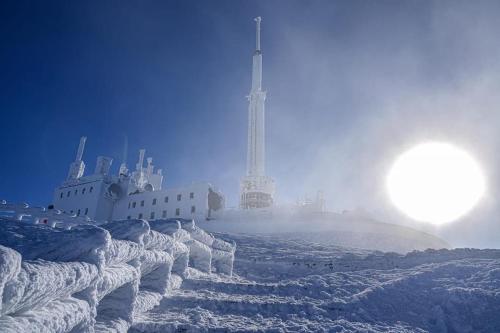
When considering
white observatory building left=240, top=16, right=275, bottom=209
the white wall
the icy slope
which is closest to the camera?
the icy slope

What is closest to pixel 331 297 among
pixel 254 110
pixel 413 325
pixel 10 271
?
pixel 413 325

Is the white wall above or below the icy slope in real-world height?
above

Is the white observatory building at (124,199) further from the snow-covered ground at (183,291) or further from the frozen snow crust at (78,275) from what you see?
the frozen snow crust at (78,275)

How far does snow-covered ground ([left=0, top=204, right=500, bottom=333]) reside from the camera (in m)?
3.24

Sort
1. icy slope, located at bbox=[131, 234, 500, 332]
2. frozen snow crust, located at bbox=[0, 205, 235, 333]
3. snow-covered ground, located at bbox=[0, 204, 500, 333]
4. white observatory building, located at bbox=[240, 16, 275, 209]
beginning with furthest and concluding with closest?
white observatory building, located at bbox=[240, 16, 275, 209] → icy slope, located at bbox=[131, 234, 500, 332] → snow-covered ground, located at bbox=[0, 204, 500, 333] → frozen snow crust, located at bbox=[0, 205, 235, 333]

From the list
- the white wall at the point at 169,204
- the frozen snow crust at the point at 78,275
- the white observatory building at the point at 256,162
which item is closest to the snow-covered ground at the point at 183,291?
the frozen snow crust at the point at 78,275

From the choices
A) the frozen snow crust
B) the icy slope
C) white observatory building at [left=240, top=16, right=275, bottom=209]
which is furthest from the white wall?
the frozen snow crust

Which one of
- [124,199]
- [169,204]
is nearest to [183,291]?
[169,204]

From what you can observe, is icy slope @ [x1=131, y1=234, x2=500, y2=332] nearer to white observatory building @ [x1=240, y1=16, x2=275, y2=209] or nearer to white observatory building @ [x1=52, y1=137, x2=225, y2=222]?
white observatory building @ [x1=52, y1=137, x2=225, y2=222]

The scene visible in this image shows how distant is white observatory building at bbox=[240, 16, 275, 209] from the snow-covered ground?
4063 cm

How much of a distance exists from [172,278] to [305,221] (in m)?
38.2

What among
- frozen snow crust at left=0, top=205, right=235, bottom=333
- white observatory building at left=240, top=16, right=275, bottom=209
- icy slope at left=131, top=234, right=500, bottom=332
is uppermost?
white observatory building at left=240, top=16, right=275, bottom=209

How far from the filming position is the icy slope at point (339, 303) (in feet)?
19.9

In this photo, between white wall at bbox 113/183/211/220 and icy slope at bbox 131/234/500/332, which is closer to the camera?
icy slope at bbox 131/234/500/332
